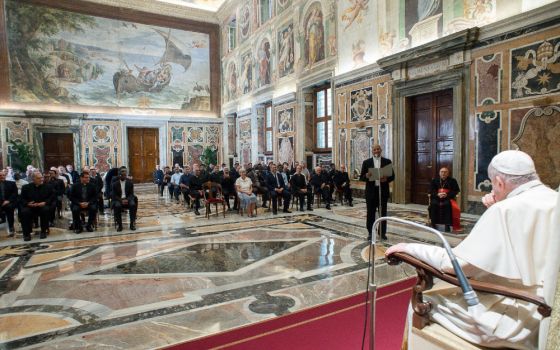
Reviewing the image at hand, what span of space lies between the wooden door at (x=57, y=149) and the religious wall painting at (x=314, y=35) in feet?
43.4

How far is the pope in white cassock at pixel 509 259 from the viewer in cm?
164

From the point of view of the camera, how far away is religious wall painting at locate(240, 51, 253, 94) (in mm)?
17812

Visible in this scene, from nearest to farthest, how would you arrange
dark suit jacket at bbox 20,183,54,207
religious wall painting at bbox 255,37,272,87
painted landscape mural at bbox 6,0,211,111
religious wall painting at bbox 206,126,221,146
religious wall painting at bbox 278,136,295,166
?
dark suit jacket at bbox 20,183,54,207, religious wall painting at bbox 278,136,295,166, religious wall painting at bbox 255,37,272,87, painted landscape mural at bbox 6,0,211,111, religious wall painting at bbox 206,126,221,146

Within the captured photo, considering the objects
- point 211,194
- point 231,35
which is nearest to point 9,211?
point 211,194

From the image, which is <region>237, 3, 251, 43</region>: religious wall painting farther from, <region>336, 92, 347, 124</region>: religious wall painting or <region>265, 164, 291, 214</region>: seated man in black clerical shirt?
<region>265, 164, 291, 214</region>: seated man in black clerical shirt

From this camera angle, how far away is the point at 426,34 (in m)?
8.58

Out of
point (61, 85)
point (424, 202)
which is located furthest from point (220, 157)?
point (424, 202)

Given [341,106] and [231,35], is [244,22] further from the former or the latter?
[341,106]

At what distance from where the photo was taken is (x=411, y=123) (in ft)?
31.3

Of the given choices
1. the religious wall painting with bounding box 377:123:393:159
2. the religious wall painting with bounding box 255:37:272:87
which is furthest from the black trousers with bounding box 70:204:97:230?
the religious wall painting with bounding box 255:37:272:87

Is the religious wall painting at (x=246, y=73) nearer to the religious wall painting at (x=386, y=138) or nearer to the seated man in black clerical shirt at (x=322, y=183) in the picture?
the seated man in black clerical shirt at (x=322, y=183)

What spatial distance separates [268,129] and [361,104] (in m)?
7.09

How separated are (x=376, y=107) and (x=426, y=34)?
236 centimetres

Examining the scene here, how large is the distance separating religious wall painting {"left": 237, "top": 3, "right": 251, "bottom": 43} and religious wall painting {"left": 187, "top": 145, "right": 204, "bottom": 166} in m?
6.76
